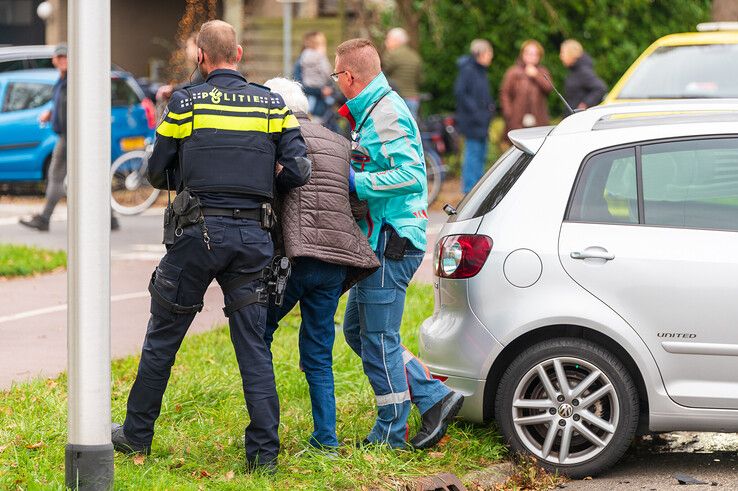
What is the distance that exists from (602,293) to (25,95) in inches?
475

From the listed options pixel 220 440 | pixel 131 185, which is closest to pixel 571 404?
pixel 220 440

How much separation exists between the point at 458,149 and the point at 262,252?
1254 cm

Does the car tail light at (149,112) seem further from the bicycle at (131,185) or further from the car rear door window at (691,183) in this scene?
the car rear door window at (691,183)

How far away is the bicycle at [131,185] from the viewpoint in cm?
1480

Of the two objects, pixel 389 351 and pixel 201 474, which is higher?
pixel 389 351

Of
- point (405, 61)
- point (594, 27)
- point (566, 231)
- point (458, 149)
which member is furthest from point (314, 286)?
point (594, 27)

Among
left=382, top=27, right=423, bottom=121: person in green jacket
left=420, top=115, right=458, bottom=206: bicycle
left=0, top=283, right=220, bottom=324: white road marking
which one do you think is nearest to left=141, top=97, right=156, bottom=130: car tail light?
left=382, top=27, right=423, bottom=121: person in green jacket

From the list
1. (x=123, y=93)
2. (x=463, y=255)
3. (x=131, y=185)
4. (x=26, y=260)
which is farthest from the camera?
(x=123, y=93)

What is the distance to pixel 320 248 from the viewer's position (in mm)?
5496

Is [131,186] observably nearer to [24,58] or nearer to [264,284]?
[24,58]

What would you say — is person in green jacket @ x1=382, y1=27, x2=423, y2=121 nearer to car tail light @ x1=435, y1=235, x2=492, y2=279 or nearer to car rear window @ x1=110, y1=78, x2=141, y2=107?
car rear window @ x1=110, y1=78, x2=141, y2=107

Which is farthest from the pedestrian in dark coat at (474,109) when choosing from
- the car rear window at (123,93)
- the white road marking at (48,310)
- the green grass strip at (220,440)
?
the green grass strip at (220,440)

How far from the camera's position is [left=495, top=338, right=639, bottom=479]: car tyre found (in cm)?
573

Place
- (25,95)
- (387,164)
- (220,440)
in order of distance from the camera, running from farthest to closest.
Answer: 1. (25,95)
2. (220,440)
3. (387,164)
